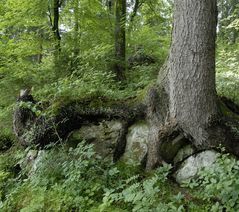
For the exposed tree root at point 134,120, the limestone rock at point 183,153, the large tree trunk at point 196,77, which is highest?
the large tree trunk at point 196,77

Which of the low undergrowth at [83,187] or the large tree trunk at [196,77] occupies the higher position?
the large tree trunk at [196,77]

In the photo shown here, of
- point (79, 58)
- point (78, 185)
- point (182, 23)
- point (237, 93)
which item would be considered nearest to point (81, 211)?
point (78, 185)

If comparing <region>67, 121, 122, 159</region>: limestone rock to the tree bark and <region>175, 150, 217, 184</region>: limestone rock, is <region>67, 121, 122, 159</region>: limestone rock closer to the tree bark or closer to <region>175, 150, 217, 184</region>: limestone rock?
<region>175, 150, 217, 184</region>: limestone rock

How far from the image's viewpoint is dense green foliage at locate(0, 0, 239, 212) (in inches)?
129

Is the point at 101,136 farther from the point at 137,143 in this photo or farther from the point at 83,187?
the point at 83,187

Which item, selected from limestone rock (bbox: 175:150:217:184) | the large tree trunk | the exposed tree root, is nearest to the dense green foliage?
limestone rock (bbox: 175:150:217:184)

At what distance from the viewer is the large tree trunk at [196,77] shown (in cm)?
393

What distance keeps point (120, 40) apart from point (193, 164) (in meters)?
4.69

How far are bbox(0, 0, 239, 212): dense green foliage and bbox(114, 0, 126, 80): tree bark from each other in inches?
7.9

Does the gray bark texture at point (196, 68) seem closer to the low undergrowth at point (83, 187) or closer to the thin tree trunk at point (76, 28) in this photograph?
the low undergrowth at point (83, 187)

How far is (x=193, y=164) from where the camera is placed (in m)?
4.03

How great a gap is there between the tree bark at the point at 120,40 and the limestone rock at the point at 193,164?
150 inches

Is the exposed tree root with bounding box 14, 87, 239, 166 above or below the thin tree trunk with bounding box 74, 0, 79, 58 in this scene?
below

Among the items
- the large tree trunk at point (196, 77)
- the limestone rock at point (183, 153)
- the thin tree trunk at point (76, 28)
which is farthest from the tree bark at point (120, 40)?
the limestone rock at point (183, 153)
